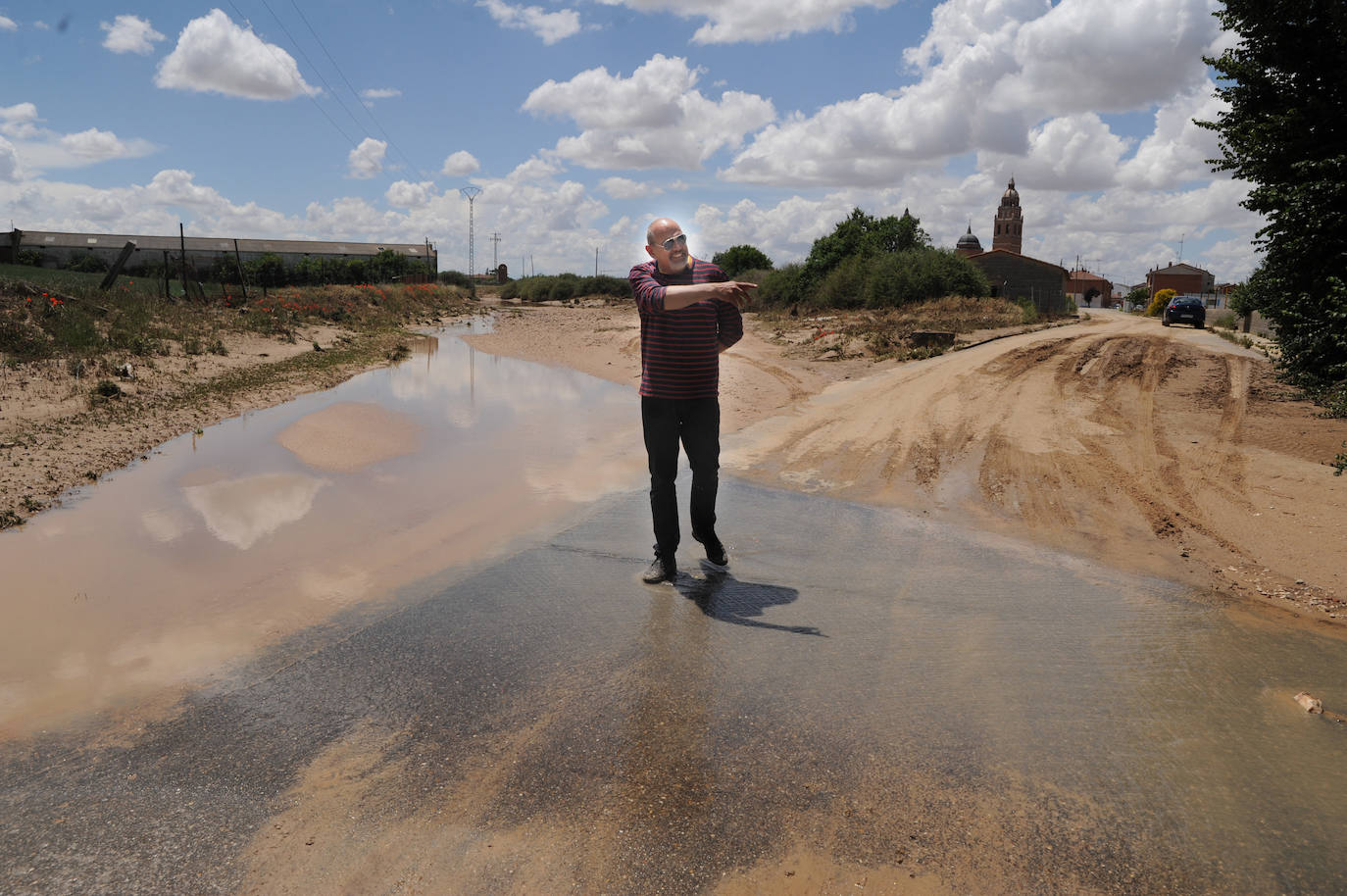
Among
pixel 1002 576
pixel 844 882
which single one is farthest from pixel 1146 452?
pixel 844 882

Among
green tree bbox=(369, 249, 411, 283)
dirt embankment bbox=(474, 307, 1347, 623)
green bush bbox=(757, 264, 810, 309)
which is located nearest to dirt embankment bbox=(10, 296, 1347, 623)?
dirt embankment bbox=(474, 307, 1347, 623)

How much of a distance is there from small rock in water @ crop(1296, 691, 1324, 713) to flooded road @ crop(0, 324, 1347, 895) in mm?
67

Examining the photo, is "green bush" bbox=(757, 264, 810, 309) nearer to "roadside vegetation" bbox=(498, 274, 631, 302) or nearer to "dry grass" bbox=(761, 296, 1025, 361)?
"dry grass" bbox=(761, 296, 1025, 361)

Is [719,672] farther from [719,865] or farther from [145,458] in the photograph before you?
[145,458]

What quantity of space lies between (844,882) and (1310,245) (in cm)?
1165

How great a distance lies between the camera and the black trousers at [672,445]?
15.9 ft

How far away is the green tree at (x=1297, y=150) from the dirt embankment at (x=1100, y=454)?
3.17 ft

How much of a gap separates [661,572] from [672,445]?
2.50 ft

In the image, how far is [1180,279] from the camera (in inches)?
4195

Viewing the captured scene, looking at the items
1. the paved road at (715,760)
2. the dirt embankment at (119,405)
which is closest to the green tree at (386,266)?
the dirt embankment at (119,405)

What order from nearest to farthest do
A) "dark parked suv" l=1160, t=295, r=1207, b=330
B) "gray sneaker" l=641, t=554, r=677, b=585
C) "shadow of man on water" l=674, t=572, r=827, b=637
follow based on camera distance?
"shadow of man on water" l=674, t=572, r=827, b=637
"gray sneaker" l=641, t=554, r=677, b=585
"dark parked suv" l=1160, t=295, r=1207, b=330

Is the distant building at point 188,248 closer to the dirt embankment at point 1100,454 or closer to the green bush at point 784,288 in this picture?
the green bush at point 784,288

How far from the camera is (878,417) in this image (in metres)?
10.6

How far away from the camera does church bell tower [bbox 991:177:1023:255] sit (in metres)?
117
